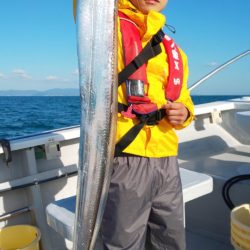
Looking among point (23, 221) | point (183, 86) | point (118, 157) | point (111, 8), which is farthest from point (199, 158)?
point (111, 8)

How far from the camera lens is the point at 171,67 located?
1991 millimetres

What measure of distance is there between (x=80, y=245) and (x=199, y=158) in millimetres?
3257

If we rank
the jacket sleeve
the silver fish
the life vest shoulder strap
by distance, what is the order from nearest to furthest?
the silver fish
the life vest shoulder strap
the jacket sleeve

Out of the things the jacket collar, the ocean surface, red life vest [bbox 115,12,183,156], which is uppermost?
the jacket collar

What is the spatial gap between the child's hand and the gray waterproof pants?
0.22m

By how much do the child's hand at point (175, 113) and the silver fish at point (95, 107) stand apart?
557 millimetres

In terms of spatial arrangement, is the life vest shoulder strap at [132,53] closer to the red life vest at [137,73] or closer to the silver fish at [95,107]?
the red life vest at [137,73]

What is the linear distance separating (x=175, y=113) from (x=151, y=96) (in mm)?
156

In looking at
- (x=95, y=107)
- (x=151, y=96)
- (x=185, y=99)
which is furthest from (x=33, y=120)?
(x=95, y=107)

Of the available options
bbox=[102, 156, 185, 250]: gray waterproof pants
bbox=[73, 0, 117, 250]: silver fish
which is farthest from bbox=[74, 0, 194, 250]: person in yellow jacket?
bbox=[73, 0, 117, 250]: silver fish

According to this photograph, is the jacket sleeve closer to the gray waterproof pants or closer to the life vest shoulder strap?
the gray waterproof pants

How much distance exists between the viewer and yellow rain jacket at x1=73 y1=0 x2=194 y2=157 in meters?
1.83

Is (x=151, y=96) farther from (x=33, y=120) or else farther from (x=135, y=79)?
(x=33, y=120)

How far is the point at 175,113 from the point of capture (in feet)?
6.20
